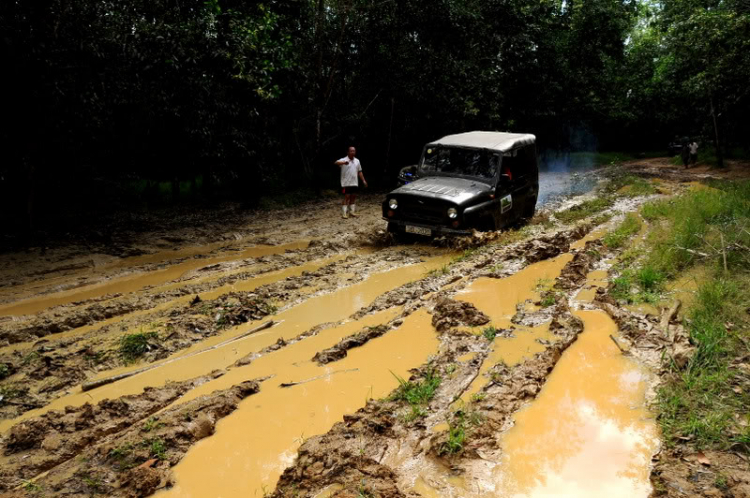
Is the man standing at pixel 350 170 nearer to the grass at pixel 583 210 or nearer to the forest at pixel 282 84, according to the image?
the forest at pixel 282 84

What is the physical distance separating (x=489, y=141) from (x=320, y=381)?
7.01 meters

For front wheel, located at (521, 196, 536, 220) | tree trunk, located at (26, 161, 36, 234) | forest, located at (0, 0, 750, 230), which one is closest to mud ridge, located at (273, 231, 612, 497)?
front wheel, located at (521, 196, 536, 220)

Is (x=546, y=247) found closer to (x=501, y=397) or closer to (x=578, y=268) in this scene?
(x=578, y=268)

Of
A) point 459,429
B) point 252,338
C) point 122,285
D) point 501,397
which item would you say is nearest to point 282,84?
point 122,285

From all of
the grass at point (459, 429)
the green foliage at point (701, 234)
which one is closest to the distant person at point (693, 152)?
the green foliage at point (701, 234)

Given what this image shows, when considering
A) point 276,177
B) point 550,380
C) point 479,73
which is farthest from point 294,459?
point 479,73

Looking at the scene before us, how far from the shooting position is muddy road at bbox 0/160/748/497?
3.29 meters

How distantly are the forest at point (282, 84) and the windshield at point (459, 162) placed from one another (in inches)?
139

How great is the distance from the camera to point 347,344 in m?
5.15

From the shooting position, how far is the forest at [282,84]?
859cm

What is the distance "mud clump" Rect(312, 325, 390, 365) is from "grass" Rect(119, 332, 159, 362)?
1.64 meters

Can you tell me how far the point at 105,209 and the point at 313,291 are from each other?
750 cm

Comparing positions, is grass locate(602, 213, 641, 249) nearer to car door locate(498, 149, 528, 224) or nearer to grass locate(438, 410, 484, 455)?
car door locate(498, 149, 528, 224)

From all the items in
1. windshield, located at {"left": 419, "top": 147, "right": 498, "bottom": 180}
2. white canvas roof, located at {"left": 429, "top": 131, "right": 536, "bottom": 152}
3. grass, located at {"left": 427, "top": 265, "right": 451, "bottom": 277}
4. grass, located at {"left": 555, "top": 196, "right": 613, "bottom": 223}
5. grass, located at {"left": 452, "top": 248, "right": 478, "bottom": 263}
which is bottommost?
grass, located at {"left": 555, "top": 196, "right": 613, "bottom": 223}
